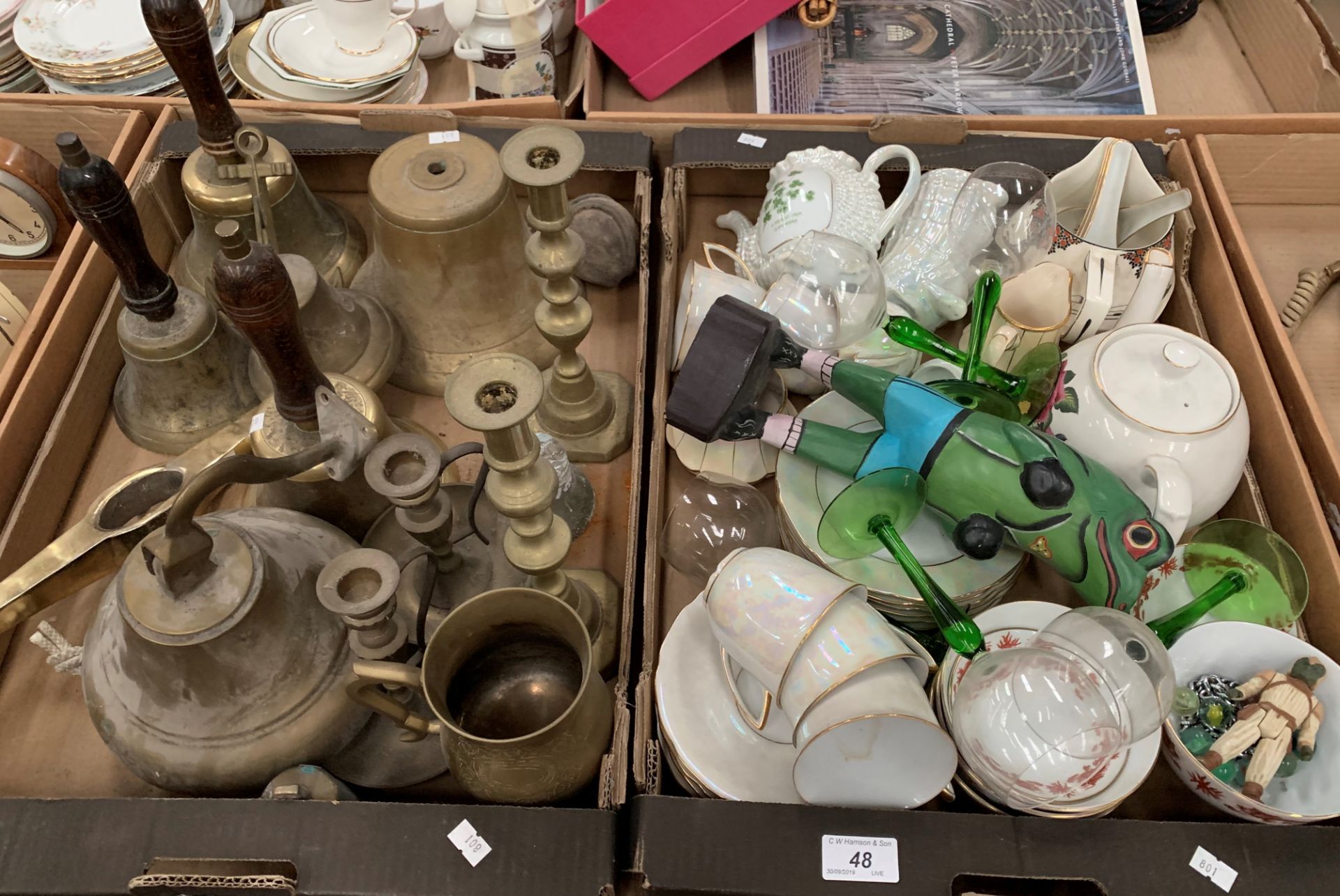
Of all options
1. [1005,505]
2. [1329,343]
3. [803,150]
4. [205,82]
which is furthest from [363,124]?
[1329,343]

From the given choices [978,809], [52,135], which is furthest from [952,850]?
[52,135]

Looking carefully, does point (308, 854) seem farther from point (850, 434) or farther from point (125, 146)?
point (125, 146)

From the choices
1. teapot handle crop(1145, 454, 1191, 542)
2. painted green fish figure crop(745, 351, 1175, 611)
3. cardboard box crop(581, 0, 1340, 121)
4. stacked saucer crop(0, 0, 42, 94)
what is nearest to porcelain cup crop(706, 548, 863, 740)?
painted green fish figure crop(745, 351, 1175, 611)

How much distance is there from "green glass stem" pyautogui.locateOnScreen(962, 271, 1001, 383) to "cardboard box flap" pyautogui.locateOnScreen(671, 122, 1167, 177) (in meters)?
0.29

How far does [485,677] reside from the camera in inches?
25.1

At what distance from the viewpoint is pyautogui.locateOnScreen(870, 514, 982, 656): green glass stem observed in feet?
1.94

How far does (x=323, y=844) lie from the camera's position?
57 centimetres

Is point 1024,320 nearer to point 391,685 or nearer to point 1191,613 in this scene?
point 1191,613

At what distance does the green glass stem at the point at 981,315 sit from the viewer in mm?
720

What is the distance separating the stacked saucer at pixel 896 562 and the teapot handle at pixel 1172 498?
106 mm

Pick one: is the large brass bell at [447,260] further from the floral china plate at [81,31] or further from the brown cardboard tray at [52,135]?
the floral china plate at [81,31]

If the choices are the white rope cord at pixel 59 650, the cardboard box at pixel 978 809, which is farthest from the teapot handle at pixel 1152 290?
the white rope cord at pixel 59 650

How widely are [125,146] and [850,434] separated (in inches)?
34.6

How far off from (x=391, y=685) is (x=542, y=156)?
38cm
